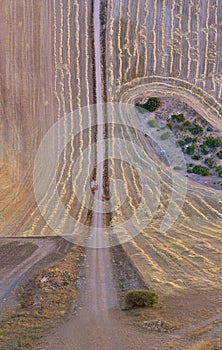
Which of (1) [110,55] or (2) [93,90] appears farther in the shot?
(1) [110,55]

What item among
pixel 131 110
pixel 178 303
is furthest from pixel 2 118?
pixel 178 303

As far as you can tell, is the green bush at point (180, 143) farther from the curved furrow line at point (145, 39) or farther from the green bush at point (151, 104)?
the curved furrow line at point (145, 39)

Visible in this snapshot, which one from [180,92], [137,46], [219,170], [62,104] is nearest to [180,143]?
[219,170]

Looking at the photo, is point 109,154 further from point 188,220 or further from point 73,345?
point 73,345

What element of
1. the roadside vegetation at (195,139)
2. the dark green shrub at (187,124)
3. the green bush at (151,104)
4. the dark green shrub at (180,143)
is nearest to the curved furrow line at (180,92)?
the roadside vegetation at (195,139)

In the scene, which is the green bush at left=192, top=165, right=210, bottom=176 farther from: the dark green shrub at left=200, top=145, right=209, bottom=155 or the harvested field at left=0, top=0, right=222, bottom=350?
the dark green shrub at left=200, top=145, right=209, bottom=155

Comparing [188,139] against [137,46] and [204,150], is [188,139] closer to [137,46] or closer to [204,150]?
[204,150]

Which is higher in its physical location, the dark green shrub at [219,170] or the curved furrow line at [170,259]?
the dark green shrub at [219,170]
